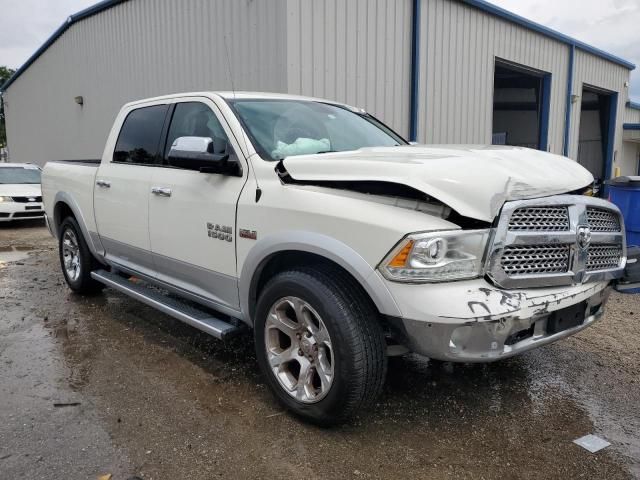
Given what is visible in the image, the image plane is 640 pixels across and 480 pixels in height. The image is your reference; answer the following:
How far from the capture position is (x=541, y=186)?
2.77 metres

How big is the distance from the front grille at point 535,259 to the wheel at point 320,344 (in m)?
0.71

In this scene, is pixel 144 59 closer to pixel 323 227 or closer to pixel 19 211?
pixel 19 211

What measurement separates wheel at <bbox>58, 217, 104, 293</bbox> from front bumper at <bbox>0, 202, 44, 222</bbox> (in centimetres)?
632

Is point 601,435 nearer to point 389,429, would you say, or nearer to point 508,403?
point 508,403

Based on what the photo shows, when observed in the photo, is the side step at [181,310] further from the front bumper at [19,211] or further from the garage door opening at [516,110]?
the garage door opening at [516,110]

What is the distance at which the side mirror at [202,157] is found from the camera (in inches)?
129

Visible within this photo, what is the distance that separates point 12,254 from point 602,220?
8.52 meters

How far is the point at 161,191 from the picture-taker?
155 inches

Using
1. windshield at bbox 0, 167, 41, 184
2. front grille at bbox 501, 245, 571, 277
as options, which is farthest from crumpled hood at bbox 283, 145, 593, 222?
windshield at bbox 0, 167, 41, 184

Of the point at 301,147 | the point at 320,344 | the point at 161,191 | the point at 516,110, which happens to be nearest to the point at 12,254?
the point at 161,191

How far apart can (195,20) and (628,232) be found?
7.40 meters

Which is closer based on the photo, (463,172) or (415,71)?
(463,172)

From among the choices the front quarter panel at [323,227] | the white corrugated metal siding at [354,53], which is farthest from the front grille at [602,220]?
the white corrugated metal siding at [354,53]

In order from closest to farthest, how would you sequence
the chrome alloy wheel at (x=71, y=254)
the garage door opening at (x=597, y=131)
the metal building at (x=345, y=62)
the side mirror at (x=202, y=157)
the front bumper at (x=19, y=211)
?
the side mirror at (x=202, y=157)
the chrome alloy wheel at (x=71, y=254)
the metal building at (x=345, y=62)
the front bumper at (x=19, y=211)
the garage door opening at (x=597, y=131)
